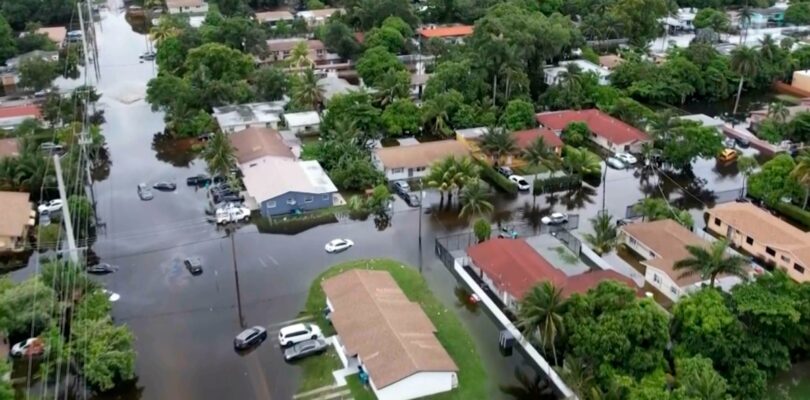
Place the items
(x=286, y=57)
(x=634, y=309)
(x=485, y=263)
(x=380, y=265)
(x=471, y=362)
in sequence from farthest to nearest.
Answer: (x=286, y=57), (x=380, y=265), (x=485, y=263), (x=471, y=362), (x=634, y=309)

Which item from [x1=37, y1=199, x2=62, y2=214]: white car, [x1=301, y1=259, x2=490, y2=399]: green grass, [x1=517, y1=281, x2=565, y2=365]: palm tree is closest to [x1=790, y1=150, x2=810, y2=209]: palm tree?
[x1=517, y1=281, x2=565, y2=365]: palm tree

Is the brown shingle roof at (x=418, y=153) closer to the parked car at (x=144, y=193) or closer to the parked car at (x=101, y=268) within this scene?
the parked car at (x=144, y=193)

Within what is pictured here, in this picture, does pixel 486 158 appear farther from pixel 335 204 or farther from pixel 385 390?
Answer: pixel 385 390

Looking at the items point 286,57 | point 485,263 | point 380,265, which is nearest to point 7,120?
point 286,57

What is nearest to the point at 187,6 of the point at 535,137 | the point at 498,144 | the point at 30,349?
the point at 535,137

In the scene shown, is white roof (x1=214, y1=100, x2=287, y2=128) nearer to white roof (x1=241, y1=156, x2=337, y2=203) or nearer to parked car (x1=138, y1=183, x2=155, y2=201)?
white roof (x1=241, y1=156, x2=337, y2=203)
